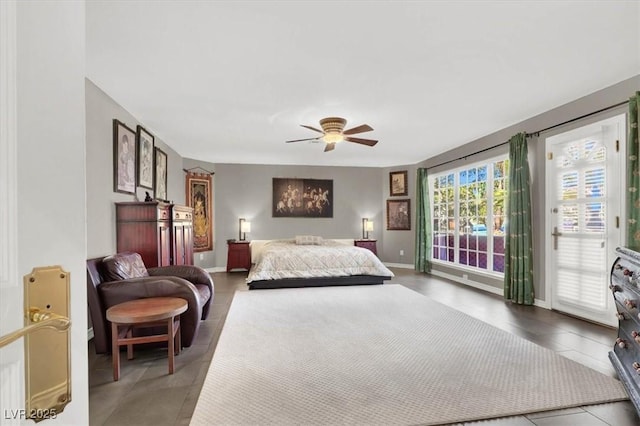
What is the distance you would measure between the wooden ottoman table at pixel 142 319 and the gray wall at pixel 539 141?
14.4ft

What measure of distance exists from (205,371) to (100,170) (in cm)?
238

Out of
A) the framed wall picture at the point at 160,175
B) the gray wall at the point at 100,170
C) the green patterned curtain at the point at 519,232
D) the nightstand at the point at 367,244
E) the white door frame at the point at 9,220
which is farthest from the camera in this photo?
the nightstand at the point at 367,244

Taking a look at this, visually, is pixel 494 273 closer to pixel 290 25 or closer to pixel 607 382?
pixel 607 382

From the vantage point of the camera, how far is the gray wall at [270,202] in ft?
24.9

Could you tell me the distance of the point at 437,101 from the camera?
12.4 ft

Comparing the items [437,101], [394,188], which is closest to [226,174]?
[394,188]

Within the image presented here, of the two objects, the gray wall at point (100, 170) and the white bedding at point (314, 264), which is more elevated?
the gray wall at point (100, 170)

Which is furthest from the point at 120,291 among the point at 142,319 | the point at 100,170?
the point at 100,170

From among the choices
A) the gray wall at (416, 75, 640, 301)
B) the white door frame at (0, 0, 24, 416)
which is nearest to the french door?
the gray wall at (416, 75, 640, 301)

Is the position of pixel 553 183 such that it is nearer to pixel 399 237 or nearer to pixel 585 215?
pixel 585 215

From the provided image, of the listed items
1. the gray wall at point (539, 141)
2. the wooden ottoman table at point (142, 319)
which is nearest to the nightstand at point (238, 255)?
the wooden ottoman table at point (142, 319)

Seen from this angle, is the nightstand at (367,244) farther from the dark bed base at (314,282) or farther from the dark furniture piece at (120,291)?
the dark furniture piece at (120,291)

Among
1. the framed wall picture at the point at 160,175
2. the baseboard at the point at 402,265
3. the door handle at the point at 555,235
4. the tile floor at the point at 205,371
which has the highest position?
the framed wall picture at the point at 160,175

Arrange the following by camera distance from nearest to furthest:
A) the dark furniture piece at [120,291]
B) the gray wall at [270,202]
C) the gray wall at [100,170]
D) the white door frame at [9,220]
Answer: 1. the white door frame at [9,220]
2. the dark furniture piece at [120,291]
3. the gray wall at [100,170]
4. the gray wall at [270,202]
